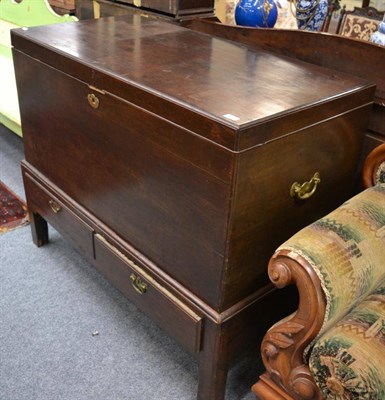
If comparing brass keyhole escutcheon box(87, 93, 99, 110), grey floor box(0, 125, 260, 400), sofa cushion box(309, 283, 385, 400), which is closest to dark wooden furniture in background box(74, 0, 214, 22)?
brass keyhole escutcheon box(87, 93, 99, 110)

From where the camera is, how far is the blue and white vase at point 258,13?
1239mm

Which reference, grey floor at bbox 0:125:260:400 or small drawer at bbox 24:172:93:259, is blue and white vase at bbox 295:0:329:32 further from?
grey floor at bbox 0:125:260:400

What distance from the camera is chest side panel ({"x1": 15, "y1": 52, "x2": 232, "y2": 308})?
2.85ft

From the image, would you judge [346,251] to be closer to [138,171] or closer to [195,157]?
[195,157]

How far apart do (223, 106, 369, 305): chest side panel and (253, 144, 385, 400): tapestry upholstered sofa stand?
0.09 m

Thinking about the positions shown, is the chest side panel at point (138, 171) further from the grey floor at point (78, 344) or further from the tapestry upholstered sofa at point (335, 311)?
the grey floor at point (78, 344)

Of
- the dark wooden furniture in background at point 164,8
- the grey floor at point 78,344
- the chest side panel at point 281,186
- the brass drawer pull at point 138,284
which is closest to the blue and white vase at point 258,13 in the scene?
the dark wooden furniture in background at point 164,8

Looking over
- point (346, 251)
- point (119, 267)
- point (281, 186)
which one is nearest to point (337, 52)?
point (281, 186)

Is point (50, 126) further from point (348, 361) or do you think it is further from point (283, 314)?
point (348, 361)

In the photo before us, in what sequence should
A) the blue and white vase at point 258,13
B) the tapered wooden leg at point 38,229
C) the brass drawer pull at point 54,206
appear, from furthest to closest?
the tapered wooden leg at point 38,229, the brass drawer pull at point 54,206, the blue and white vase at point 258,13

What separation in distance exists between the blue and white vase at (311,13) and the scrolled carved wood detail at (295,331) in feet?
2.18

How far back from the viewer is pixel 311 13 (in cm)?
118

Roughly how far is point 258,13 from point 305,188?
54cm

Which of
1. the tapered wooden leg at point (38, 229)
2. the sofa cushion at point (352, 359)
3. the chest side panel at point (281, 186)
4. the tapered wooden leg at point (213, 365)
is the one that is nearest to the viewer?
the sofa cushion at point (352, 359)
